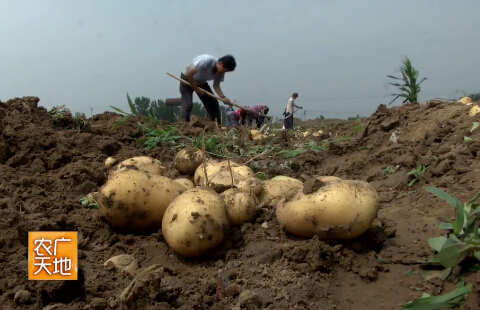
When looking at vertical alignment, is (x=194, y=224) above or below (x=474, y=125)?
below

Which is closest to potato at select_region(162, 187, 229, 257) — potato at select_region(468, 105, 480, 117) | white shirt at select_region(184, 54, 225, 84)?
potato at select_region(468, 105, 480, 117)

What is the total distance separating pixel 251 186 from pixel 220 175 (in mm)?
281

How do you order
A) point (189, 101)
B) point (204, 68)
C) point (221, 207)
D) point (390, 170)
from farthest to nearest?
point (189, 101), point (204, 68), point (390, 170), point (221, 207)

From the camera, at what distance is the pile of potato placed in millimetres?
2195

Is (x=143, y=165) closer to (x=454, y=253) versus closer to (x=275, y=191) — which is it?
(x=275, y=191)

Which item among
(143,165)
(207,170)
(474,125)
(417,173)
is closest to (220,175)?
(207,170)

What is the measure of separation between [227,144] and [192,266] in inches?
103

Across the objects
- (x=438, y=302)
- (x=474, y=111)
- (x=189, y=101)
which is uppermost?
(x=189, y=101)

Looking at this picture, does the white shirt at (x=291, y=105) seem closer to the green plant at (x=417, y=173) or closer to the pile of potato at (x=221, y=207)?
the green plant at (x=417, y=173)

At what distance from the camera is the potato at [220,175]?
274 centimetres

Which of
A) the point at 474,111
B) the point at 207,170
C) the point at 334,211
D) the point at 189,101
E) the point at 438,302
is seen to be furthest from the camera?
the point at 189,101

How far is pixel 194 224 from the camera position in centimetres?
219

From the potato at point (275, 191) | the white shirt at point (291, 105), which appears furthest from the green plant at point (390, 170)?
the white shirt at point (291, 105)

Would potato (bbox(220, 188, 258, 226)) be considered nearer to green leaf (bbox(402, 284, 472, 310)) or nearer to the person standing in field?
green leaf (bbox(402, 284, 472, 310))
